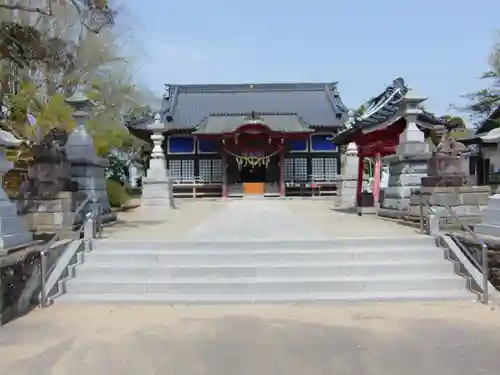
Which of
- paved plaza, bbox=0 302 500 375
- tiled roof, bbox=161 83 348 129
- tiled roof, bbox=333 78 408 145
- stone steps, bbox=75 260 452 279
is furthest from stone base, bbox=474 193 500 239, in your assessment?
tiled roof, bbox=161 83 348 129

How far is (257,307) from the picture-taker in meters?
6.50

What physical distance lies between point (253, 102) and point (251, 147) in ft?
21.8

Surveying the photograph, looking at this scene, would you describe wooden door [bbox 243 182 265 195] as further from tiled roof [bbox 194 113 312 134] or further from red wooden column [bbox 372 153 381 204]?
red wooden column [bbox 372 153 381 204]

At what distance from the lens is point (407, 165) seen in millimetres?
13055

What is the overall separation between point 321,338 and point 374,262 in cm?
271

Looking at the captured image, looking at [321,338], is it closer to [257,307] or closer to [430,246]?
[257,307]

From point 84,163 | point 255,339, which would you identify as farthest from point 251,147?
point 255,339

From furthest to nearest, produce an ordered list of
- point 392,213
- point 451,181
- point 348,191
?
point 348,191
point 392,213
point 451,181

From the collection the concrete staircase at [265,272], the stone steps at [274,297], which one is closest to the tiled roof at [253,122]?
the concrete staircase at [265,272]

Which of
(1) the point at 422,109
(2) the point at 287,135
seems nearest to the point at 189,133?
(2) the point at 287,135

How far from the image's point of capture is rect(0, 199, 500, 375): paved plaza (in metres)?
4.48

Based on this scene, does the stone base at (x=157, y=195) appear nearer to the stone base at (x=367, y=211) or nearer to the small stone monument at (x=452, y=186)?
the stone base at (x=367, y=211)

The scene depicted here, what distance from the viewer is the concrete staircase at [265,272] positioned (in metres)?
6.93

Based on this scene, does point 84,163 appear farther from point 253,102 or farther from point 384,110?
point 253,102
